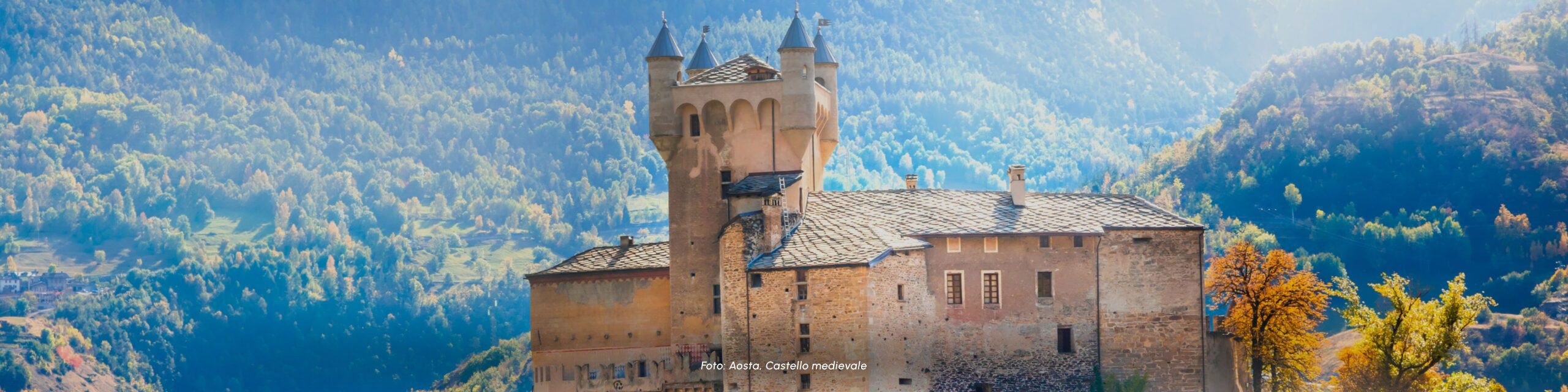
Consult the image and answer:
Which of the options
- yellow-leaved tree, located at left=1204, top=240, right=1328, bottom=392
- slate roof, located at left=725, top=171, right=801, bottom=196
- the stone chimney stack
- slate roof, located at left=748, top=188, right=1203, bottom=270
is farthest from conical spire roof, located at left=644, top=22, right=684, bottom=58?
yellow-leaved tree, located at left=1204, top=240, right=1328, bottom=392

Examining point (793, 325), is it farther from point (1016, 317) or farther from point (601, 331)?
point (601, 331)

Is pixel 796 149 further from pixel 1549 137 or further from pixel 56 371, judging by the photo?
pixel 56 371

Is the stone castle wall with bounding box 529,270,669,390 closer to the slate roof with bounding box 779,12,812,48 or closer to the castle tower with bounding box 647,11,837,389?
the castle tower with bounding box 647,11,837,389

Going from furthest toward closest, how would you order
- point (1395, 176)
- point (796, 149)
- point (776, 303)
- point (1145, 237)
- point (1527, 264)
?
point (1395, 176)
point (1527, 264)
point (796, 149)
point (1145, 237)
point (776, 303)

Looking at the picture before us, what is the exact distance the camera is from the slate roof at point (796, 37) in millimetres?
60750

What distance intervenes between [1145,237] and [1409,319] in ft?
31.2

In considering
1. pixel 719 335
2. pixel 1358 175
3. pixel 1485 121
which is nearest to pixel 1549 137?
pixel 1485 121

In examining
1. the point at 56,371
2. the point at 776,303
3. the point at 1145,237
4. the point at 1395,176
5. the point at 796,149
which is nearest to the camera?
the point at 776,303

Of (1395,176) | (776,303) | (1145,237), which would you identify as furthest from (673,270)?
(1395,176)

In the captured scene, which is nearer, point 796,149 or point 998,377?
point 998,377

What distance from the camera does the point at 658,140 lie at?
62281 mm

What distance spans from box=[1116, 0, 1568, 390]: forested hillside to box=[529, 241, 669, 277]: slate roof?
303 ft

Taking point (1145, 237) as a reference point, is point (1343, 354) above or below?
below

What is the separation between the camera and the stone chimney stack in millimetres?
56031
